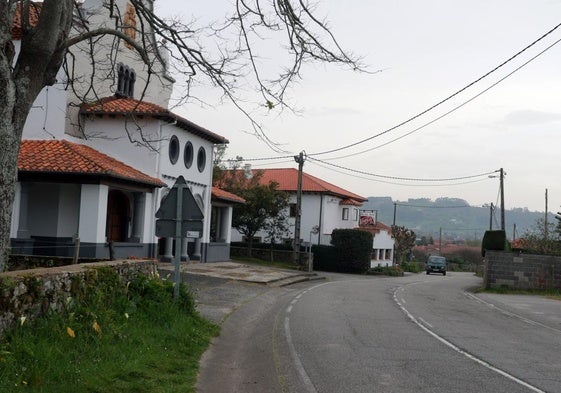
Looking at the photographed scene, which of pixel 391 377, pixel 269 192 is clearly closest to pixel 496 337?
pixel 391 377

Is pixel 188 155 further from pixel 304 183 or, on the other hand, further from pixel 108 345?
pixel 304 183

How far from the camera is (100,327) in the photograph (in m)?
8.23

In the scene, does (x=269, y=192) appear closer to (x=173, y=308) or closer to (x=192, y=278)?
(x=192, y=278)

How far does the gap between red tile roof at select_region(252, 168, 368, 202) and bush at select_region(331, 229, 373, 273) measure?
7.89m

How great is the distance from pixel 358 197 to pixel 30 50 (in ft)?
189

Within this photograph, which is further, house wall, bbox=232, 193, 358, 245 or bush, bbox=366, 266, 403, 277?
house wall, bbox=232, 193, 358, 245

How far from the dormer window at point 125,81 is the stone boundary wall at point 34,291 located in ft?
69.0

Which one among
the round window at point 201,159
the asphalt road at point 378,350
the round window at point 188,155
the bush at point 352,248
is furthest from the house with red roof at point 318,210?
the asphalt road at point 378,350

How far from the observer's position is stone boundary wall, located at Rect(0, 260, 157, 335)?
6.75 metres

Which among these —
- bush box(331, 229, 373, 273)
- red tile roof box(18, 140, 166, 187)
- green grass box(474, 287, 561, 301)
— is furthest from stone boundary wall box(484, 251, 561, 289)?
bush box(331, 229, 373, 273)

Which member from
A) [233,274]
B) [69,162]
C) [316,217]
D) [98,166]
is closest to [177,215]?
[98,166]

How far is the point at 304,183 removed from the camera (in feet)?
189

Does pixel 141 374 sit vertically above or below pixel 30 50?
below

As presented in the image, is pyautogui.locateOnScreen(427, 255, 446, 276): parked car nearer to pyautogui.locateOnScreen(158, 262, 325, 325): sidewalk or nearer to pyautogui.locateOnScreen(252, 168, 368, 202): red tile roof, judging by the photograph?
pyautogui.locateOnScreen(252, 168, 368, 202): red tile roof
